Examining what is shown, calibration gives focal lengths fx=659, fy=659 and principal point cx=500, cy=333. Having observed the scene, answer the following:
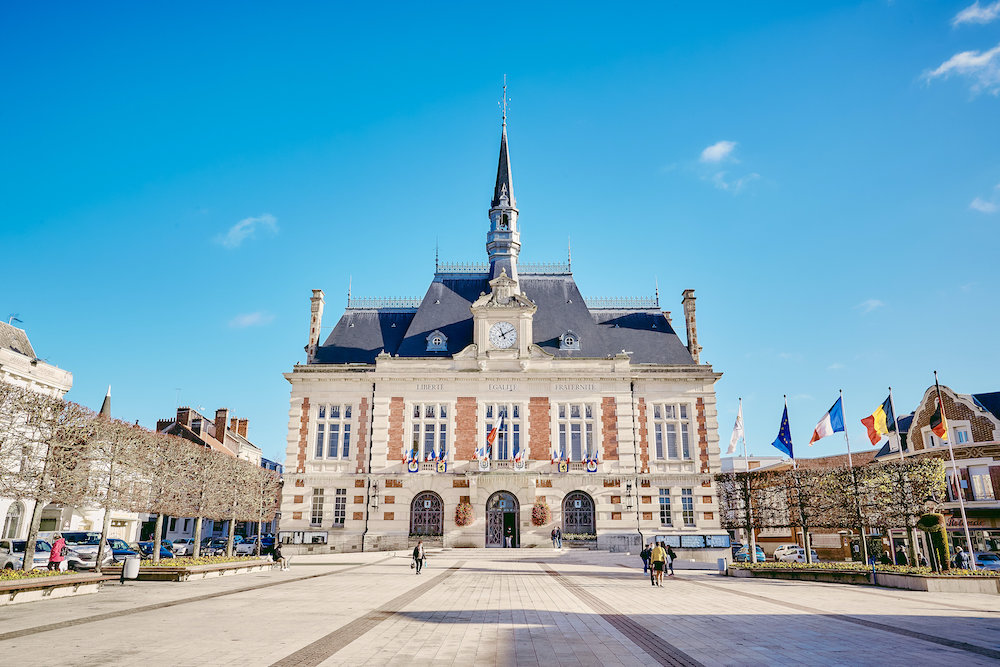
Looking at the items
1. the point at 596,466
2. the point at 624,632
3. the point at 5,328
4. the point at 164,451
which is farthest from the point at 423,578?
the point at 5,328

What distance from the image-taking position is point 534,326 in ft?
158

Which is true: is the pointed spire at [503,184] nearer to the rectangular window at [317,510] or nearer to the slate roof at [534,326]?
the slate roof at [534,326]

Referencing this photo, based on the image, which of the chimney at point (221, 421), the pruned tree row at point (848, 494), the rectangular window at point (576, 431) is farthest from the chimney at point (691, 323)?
the chimney at point (221, 421)

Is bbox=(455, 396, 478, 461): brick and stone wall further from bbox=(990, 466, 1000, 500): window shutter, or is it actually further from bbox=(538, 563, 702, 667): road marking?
bbox=(990, 466, 1000, 500): window shutter

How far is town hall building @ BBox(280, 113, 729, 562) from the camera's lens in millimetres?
43531

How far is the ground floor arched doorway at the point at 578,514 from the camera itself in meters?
43.6

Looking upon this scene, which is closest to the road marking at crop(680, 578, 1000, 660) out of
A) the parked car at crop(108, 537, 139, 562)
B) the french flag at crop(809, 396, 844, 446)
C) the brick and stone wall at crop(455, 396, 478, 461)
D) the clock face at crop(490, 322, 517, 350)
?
the french flag at crop(809, 396, 844, 446)

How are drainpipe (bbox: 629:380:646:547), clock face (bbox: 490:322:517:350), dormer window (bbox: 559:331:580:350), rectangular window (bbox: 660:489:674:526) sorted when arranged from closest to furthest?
drainpipe (bbox: 629:380:646:547)
rectangular window (bbox: 660:489:674:526)
clock face (bbox: 490:322:517:350)
dormer window (bbox: 559:331:580:350)

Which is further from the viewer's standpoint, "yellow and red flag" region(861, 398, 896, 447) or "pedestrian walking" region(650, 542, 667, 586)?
"yellow and red flag" region(861, 398, 896, 447)

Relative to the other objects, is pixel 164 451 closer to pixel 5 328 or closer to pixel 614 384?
pixel 614 384

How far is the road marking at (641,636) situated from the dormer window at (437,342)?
2871cm

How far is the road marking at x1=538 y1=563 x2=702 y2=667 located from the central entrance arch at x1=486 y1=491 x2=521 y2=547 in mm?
24151

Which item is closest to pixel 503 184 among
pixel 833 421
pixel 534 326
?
pixel 534 326

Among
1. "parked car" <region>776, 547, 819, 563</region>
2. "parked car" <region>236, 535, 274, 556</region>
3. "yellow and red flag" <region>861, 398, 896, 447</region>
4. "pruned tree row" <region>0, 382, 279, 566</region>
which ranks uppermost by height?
"yellow and red flag" <region>861, 398, 896, 447</region>
